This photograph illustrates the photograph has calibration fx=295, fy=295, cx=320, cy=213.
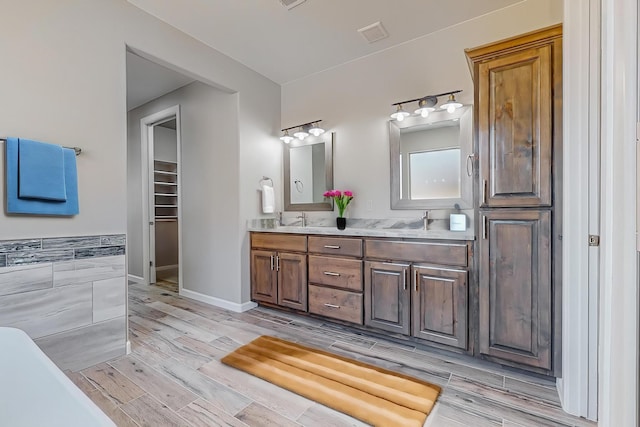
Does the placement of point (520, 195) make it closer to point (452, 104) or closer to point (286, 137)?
point (452, 104)

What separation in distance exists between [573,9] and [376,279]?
2023 millimetres

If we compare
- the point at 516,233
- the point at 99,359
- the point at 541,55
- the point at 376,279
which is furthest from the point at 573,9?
the point at 99,359

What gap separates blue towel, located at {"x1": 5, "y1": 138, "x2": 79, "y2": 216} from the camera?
171 cm

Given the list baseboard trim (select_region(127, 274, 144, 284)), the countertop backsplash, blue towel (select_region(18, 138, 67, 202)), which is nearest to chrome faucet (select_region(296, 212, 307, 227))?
the countertop backsplash

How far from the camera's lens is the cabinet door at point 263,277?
310 cm

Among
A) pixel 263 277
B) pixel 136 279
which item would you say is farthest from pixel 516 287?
pixel 136 279

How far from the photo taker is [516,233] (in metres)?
1.85

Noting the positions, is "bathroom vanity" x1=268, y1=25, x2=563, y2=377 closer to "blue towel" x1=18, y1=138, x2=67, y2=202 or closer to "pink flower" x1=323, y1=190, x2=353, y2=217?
"pink flower" x1=323, y1=190, x2=353, y2=217

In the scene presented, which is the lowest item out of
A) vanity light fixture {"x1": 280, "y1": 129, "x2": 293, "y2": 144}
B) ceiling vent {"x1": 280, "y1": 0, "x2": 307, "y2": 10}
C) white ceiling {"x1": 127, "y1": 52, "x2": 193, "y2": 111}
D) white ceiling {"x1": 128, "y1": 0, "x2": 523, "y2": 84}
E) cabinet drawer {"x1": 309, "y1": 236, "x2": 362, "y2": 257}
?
cabinet drawer {"x1": 309, "y1": 236, "x2": 362, "y2": 257}

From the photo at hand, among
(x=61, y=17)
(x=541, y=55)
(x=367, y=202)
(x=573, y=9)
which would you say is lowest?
(x=367, y=202)

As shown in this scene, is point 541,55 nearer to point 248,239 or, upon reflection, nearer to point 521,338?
point 521,338

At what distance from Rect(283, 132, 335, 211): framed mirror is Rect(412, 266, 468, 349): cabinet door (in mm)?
1407

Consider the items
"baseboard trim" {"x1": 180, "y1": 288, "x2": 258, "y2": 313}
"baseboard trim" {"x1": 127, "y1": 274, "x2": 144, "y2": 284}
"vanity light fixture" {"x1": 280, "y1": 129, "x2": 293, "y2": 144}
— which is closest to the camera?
"baseboard trim" {"x1": 180, "y1": 288, "x2": 258, "y2": 313}

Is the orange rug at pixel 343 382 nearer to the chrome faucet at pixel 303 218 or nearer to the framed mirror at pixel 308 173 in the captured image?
the chrome faucet at pixel 303 218
